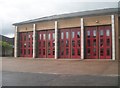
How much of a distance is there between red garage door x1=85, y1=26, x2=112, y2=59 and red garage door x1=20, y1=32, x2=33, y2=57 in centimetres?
850

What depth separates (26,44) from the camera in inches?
1094

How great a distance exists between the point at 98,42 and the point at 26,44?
1088 cm

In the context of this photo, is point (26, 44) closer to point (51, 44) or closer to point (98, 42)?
point (51, 44)

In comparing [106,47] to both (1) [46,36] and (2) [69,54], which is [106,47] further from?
(1) [46,36]

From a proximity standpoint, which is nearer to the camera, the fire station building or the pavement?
the pavement

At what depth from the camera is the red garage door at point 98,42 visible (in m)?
21.8

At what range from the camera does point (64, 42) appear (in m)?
24.4

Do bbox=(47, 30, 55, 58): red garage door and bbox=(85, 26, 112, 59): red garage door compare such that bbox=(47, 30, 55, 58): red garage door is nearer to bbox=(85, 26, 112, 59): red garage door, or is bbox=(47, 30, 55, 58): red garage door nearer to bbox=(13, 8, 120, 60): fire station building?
bbox=(13, 8, 120, 60): fire station building

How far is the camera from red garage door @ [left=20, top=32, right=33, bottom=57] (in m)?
27.2

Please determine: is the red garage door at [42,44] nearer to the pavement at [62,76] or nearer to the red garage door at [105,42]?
the red garage door at [105,42]

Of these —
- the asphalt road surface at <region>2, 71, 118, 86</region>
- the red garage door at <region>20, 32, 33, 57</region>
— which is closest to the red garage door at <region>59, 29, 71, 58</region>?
the red garage door at <region>20, 32, 33, 57</region>

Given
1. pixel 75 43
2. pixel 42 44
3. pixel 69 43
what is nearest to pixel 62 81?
pixel 75 43

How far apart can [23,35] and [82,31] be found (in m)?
9.93

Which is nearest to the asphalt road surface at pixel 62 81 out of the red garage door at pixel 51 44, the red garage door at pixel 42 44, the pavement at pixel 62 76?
the pavement at pixel 62 76
